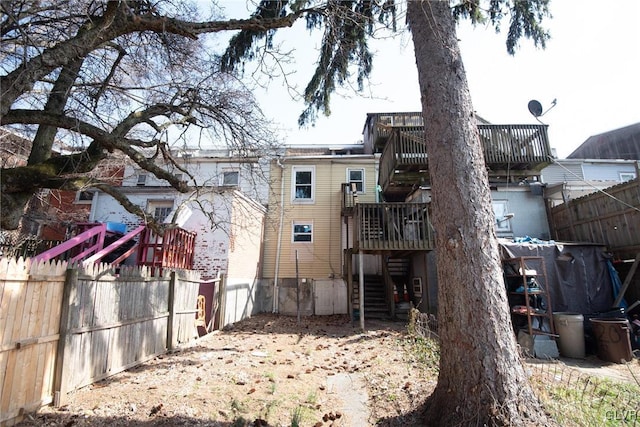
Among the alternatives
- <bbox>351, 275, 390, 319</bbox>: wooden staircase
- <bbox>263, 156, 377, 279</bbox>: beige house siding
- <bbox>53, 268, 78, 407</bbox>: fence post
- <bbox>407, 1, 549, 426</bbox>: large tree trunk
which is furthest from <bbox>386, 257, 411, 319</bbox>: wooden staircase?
<bbox>53, 268, 78, 407</bbox>: fence post

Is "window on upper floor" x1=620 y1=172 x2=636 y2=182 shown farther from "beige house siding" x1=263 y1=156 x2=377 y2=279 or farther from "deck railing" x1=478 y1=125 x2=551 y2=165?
"beige house siding" x1=263 y1=156 x2=377 y2=279

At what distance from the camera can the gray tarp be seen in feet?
30.7

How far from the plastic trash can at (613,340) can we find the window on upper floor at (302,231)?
11281mm

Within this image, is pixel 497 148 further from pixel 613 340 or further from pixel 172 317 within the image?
pixel 172 317

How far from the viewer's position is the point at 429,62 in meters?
4.04

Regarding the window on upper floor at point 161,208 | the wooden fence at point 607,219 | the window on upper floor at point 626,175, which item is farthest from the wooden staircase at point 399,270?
the window on upper floor at point 626,175

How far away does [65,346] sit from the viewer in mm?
4211

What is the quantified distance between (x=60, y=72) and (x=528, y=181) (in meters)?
15.1

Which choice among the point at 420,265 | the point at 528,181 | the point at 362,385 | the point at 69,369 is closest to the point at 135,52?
the point at 69,369

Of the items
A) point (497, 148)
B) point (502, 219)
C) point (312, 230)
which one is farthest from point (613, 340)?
point (312, 230)

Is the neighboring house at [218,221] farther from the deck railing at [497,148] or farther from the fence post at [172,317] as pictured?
the deck railing at [497,148]

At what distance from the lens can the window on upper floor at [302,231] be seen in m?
16.5

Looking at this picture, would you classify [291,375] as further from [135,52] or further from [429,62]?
[135,52]

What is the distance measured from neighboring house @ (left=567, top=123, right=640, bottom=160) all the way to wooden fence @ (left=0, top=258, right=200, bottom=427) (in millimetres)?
29236
